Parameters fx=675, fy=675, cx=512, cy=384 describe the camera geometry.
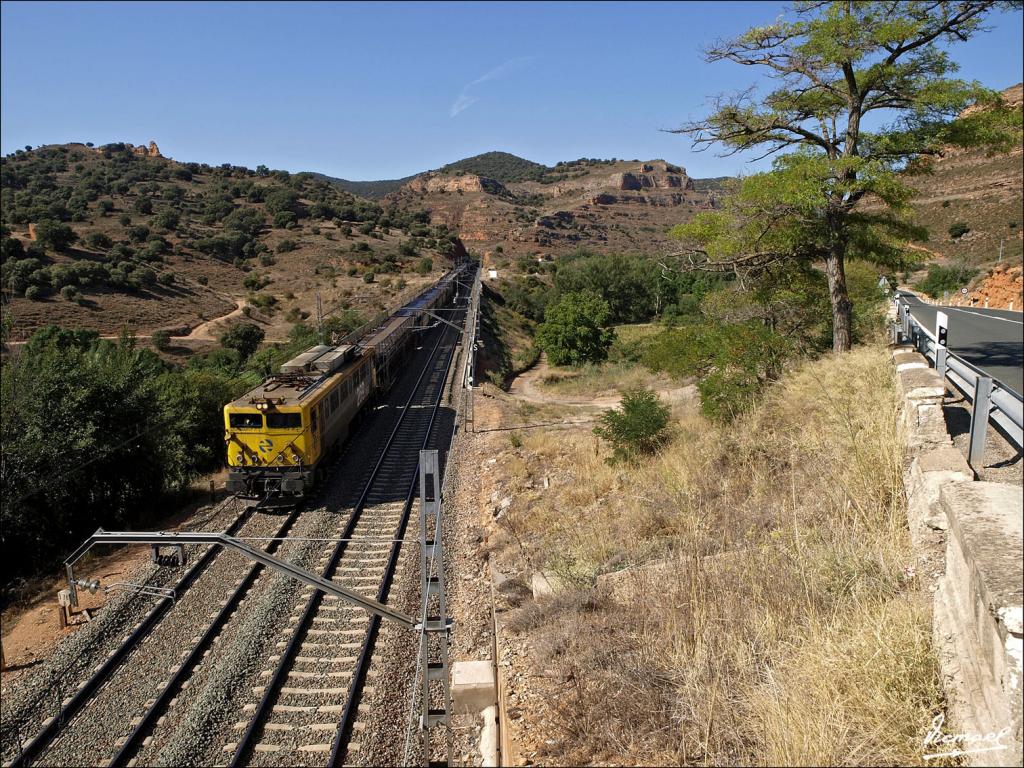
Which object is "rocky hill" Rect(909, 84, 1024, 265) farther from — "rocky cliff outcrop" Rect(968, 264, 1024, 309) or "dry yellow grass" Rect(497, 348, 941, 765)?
"dry yellow grass" Rect(497, 348, 941, 765)

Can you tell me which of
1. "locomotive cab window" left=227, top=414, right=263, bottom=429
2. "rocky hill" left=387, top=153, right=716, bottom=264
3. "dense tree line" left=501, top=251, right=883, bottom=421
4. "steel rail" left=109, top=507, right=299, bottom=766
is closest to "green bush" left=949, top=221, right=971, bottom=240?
"dense tree line" left=501, top=251, right=883, bottom=421

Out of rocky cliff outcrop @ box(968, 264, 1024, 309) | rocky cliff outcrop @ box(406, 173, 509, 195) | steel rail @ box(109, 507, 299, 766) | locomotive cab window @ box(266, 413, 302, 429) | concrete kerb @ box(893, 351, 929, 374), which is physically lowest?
steel rail @ box(109, 507, 299, 766)

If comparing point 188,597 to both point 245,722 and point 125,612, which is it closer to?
point 125,612

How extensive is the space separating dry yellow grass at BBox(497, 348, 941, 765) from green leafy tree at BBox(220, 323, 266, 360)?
121 ft

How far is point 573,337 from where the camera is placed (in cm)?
4009

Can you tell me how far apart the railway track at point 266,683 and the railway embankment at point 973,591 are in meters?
5.47

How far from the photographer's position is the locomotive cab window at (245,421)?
15070mm

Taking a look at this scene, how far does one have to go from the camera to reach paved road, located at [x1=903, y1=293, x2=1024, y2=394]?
790cm

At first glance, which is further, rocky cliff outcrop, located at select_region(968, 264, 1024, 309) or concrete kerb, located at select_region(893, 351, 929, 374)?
rocky cliff outcrop, located at select_region(968, 264, 1024, 309)

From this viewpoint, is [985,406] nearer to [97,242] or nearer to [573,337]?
[573,337]

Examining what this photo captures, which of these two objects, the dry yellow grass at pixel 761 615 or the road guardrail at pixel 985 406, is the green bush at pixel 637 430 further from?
the road guardrail at pixel 985 406

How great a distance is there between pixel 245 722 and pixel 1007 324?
1491 centimetres

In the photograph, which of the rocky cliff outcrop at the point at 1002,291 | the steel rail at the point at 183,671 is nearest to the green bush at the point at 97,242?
the steel rail at the point at 183,671

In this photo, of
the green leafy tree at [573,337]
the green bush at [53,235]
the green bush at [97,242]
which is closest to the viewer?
the green leafy tree at [573,337]
